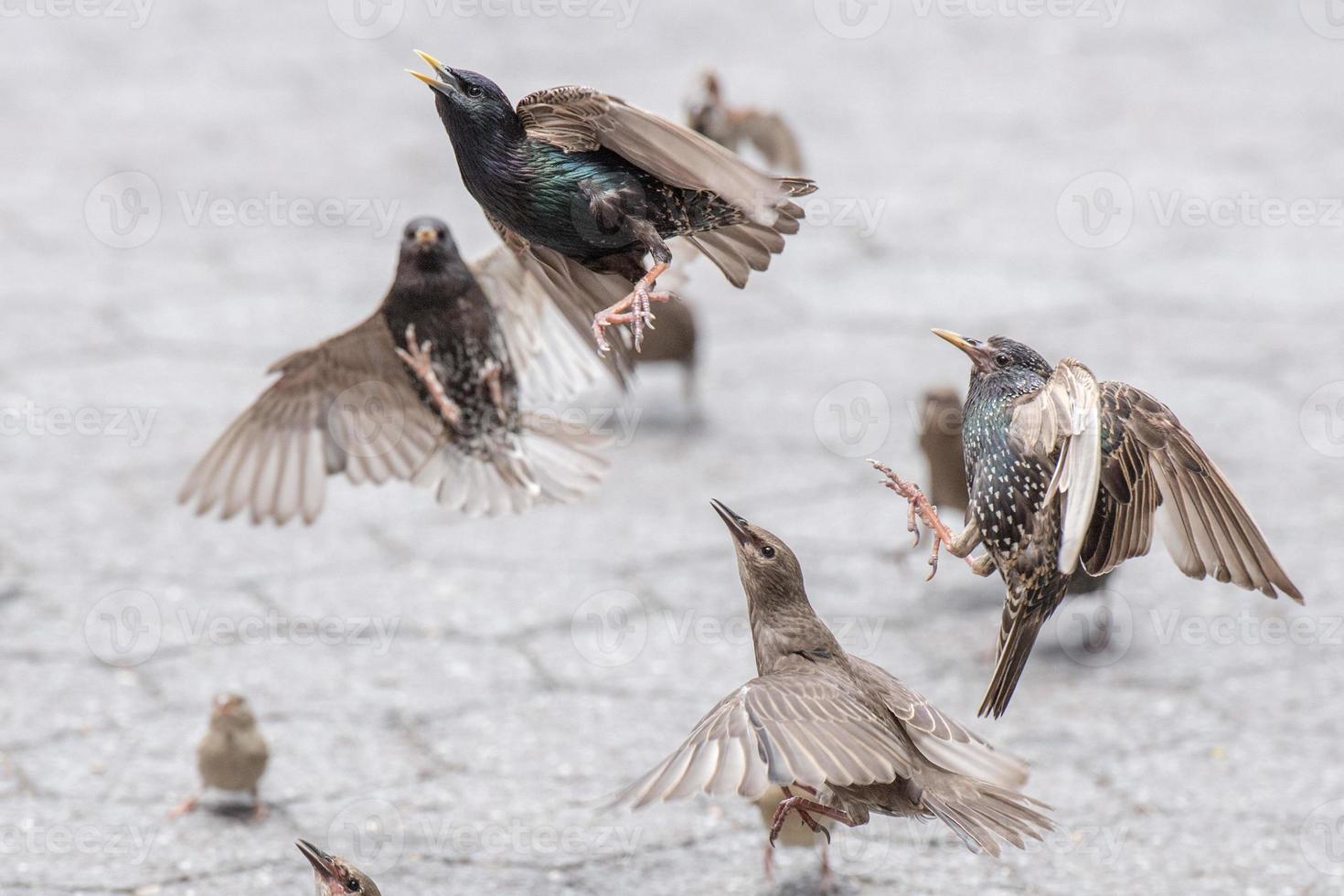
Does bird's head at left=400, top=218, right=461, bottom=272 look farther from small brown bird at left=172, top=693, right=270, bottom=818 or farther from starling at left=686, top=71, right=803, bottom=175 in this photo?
starling at left=686, top=71, right=803, bottom=175

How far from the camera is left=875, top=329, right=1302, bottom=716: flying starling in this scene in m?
2.79

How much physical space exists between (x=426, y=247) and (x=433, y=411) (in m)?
0.37

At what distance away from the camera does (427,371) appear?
11.4 feet

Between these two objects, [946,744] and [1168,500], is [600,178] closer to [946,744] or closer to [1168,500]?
[1168,500]

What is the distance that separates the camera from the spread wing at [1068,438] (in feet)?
8.59

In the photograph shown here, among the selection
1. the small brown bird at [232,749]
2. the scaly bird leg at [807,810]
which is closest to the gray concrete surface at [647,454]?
the small brown bird at [232,749]

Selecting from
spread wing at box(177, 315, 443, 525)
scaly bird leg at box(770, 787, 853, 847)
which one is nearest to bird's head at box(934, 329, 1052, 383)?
scaly bird leg at box(770, 787, 853, 847)

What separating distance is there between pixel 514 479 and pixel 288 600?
174 cm

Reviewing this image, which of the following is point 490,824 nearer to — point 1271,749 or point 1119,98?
point 1271,749
